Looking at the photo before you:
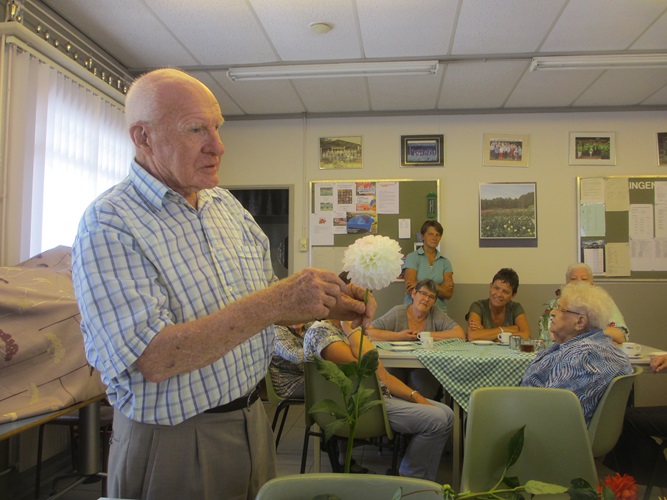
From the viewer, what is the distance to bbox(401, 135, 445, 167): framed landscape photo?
5.31m

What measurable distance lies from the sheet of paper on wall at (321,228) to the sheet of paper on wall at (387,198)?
1.72 feet

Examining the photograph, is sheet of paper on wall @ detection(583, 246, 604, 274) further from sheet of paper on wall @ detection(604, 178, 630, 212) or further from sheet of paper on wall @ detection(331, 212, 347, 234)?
sheet of paper on wall @ detection(331, 212, 347, 234)

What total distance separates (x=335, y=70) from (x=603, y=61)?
6.78 feet

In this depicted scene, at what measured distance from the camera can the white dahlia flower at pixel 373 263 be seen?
98cm

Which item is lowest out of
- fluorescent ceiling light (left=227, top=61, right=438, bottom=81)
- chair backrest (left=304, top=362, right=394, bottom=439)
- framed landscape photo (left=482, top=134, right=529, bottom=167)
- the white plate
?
chair backrest (left=304, top=362, right=394, bottom=439)

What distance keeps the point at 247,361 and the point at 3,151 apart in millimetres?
2604

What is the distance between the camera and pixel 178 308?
100cm

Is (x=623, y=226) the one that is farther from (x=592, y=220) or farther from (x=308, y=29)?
(x=308, y=29)

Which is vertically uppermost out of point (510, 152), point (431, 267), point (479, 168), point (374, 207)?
point (510, 152)

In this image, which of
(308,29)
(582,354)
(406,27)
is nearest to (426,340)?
(582,354)

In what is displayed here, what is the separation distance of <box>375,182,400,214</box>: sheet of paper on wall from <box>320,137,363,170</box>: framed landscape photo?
33 cm

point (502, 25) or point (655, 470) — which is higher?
point (502, 25)

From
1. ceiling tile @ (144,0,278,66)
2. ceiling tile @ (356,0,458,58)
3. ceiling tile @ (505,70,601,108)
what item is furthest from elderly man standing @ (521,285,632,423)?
ceiling tile @ (144,0,278,66)

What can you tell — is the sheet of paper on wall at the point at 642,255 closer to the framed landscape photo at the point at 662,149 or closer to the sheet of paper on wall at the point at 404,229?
the framed landscape photo at the point at 662,149
